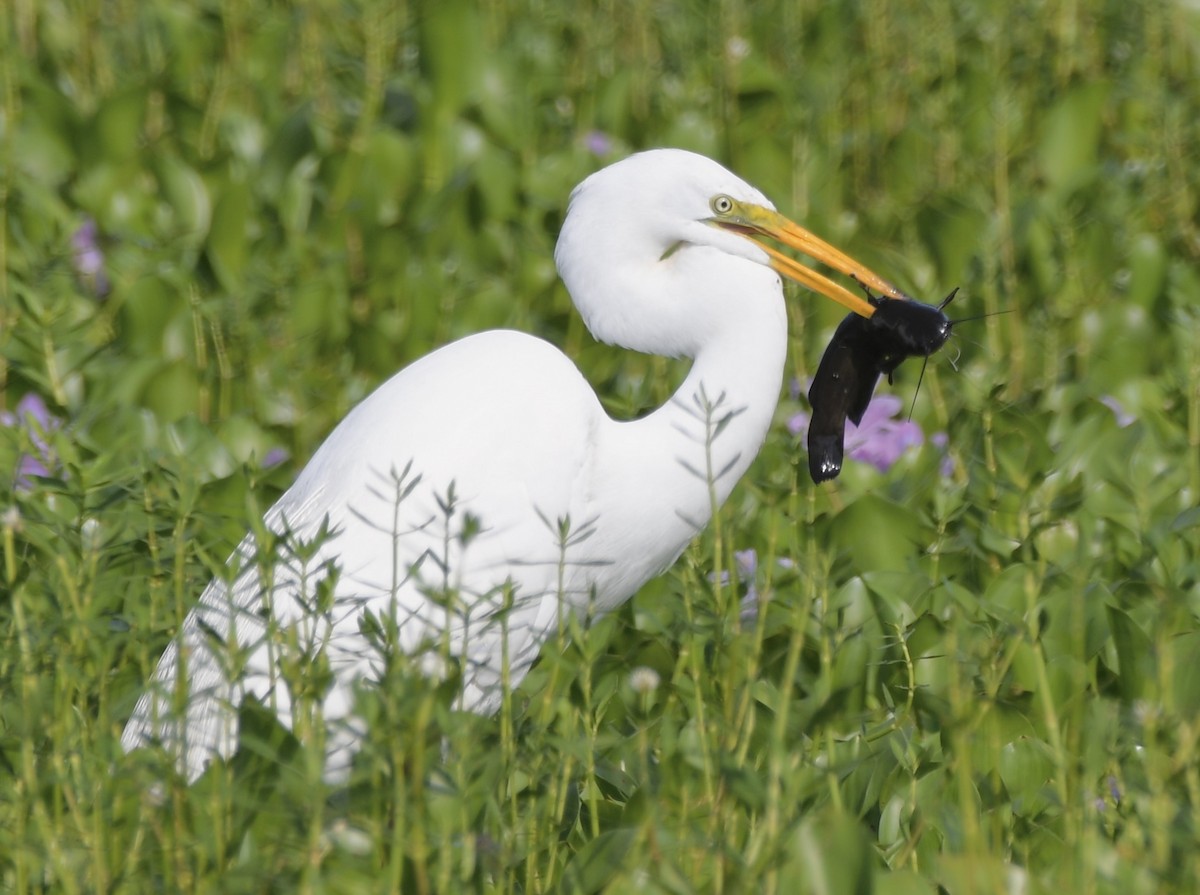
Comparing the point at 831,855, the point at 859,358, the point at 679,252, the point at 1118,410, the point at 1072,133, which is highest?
the point at 1072,133

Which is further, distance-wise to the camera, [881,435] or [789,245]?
[881,435]

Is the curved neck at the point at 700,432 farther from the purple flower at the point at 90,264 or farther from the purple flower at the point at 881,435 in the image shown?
the purple flower at the point at 90,264

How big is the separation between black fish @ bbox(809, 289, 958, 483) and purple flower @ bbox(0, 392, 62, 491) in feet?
3.58

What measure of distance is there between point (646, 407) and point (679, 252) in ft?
1.65

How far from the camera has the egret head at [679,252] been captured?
253 cm

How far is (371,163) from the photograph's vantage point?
175 inches

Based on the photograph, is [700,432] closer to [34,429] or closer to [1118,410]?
[34,429]

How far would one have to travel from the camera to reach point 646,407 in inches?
120

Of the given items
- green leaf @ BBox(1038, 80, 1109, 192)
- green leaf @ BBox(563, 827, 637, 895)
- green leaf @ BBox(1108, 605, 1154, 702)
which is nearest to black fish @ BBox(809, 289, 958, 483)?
green leaf @ BBox(1108, 605, 1154, 702)

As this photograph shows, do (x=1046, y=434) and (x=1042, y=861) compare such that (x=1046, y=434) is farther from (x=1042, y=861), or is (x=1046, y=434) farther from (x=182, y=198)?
(x=182, y=198)

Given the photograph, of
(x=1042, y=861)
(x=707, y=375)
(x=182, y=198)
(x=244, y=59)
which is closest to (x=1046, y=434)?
(x=707, y=375)

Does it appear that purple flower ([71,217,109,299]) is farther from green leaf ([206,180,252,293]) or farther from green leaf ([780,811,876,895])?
green leaf ([780,811,876,895])

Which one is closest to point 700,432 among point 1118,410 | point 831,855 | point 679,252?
point 679,252

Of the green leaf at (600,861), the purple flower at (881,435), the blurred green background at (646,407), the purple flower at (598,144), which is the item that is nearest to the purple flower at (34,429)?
the blurred green background at (646,407)
